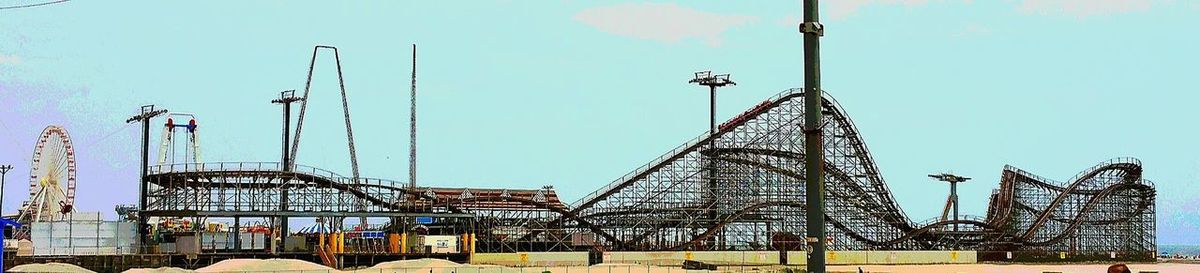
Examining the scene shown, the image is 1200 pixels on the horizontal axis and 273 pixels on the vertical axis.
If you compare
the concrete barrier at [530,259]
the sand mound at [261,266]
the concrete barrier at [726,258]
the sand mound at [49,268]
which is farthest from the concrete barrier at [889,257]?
the sand mound at [49,268]

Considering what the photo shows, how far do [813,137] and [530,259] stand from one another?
6070cm

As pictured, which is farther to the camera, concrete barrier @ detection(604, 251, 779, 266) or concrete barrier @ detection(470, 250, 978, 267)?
concrete barrier @ detection(604, 251, 779, 266)

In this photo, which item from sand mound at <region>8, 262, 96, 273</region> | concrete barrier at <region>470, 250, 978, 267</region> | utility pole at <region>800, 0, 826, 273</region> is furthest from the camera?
concrete barrier at <region>470, 250, 978, 267</region>

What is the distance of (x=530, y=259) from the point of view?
7238cm

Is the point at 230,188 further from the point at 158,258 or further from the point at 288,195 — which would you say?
the point at 158,258

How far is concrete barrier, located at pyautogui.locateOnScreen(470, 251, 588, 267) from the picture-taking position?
71169mm

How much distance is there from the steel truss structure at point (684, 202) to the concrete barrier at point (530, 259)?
148 inches

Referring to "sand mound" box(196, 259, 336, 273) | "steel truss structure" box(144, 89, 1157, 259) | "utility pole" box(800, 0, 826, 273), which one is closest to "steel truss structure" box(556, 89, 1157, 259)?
"steel truss structure" box(144, 89, 1157, 259)

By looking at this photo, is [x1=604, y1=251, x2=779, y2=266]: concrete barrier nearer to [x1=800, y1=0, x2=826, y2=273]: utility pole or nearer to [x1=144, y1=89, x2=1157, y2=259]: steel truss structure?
[x1=144, y1=89, x2=1157, y2=259]: steel truss structure

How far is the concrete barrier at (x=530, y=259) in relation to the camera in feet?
233

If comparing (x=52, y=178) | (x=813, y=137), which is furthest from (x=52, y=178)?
(x=813, y=137)

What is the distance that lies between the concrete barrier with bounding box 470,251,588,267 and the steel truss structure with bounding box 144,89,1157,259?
12.3 ft

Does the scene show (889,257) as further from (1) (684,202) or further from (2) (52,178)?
(2) (52,178)

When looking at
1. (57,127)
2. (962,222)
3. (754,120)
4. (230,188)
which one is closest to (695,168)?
(754,120)
